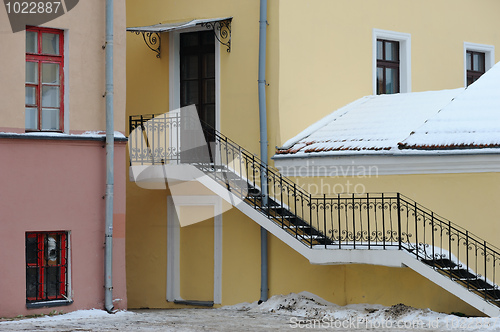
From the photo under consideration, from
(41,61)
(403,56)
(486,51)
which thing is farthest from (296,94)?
(486,51)

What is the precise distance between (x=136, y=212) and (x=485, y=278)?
7395 millimetres

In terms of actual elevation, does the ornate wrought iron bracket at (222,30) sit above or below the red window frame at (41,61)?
above

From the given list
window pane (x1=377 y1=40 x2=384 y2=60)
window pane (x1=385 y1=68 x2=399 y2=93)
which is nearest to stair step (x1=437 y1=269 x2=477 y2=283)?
window pane (x1=385 y1=68 x2=399 y2=93)

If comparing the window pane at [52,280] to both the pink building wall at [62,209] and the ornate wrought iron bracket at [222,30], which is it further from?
the ornate wrought iron bracket at [222,30]

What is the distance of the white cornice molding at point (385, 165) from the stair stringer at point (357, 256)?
46.5 inches

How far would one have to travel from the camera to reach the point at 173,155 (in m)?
15.1

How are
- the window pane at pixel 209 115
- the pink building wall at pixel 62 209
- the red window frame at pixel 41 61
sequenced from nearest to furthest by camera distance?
the pink building wall at pixel 62 209 < the red window frame at pixel 41 61 < the window pane at pixel 209 115

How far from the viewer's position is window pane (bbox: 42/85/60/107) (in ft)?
42.3

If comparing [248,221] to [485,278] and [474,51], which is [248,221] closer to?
[485,278]

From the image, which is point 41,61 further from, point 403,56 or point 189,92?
point 403,56

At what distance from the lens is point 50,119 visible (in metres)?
12.9

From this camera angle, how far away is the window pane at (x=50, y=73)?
12938mm

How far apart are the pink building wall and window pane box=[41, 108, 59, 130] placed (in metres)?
0.34

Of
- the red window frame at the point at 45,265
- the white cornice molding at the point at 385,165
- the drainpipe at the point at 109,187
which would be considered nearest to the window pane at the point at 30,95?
the drainpipe at the point at 109,187
